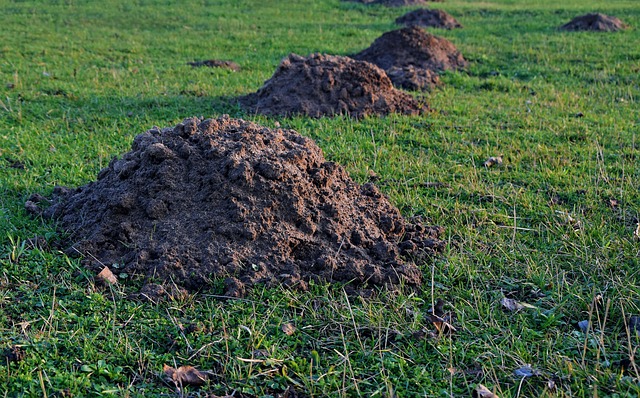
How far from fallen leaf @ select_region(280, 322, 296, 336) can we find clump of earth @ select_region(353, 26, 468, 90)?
24.1ft

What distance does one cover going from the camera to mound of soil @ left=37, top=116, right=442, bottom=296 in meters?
4.38

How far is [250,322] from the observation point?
12.7 feet

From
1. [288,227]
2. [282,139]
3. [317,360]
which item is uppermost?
[282,139]

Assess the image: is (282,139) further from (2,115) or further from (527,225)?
(2,115)

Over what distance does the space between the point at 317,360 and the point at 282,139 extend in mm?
2211

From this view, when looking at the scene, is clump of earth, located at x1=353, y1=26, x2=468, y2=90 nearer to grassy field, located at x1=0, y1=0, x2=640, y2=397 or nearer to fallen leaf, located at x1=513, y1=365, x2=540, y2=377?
grassy field, located at x1=0, y1=0, x2=640, y2=397

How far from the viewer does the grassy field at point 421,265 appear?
3469 millimetres

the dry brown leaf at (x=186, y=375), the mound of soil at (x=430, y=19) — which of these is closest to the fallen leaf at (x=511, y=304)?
the dry brown leaf at (x=186, y=375)

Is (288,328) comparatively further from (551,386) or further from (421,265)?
(551,386)

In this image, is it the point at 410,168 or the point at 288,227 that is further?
the point at 410,168

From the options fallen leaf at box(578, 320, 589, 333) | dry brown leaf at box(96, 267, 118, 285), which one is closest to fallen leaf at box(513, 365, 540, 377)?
fallen leaf at box(578, 320, 589, 333)

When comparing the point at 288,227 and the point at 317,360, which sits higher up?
the point at 288,227

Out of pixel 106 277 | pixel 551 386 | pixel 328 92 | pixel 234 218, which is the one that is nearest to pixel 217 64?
pixel 328 92

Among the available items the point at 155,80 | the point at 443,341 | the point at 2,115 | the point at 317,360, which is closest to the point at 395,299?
the point at 443,341
